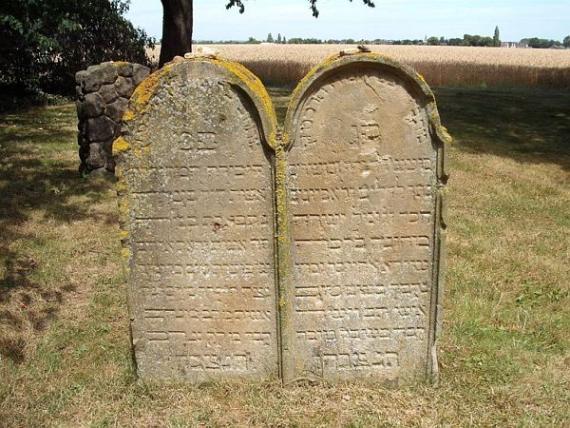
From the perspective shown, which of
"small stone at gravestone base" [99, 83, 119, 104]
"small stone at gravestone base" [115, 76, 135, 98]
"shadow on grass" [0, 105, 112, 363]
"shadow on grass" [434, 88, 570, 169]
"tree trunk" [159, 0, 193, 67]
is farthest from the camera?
"tree trunk" [159, 0, 193, 67]

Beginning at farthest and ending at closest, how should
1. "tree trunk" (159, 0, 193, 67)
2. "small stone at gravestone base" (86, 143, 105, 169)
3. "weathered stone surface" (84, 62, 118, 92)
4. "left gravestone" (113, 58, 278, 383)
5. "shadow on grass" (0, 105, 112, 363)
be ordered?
"tree trunk" (159, 0, 193, 67) → "small stone at gravestone base" (86, 143, 105, 169) → "weathered stone surface" (84, 62, 118, 92) → "shadow on grass" (0, 105, 112, 363) → "left gravestone" (113, 58, 278, 383)

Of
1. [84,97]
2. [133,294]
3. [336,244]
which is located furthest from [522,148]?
[133,294]

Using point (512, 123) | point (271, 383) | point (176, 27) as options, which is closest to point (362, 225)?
point (271, 383)

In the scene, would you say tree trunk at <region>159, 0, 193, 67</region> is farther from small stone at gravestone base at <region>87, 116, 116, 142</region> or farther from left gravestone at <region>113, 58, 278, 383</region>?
left gravestone at <region>113, 58, 278, 383</region>

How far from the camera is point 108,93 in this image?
362 inches

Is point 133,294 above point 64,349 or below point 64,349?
above

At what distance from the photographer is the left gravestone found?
3758 mm

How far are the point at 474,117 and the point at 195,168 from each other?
14.0 metres

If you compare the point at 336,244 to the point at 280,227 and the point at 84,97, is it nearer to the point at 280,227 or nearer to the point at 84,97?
the point at 280,227

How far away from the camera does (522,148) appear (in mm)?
12469

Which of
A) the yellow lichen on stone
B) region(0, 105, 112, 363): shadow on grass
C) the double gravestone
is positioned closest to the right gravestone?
the double gravestone

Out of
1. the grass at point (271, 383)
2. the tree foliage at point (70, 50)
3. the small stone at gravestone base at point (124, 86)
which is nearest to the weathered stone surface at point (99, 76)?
the small stone at gravestone base at point (124, 86)

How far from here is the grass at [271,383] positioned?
3889 millimetres

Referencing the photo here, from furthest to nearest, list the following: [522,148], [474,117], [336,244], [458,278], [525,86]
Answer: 1. [525,86]
2. [474,117]
3. [522,148]
4. [458,278]
5. [336,244]
